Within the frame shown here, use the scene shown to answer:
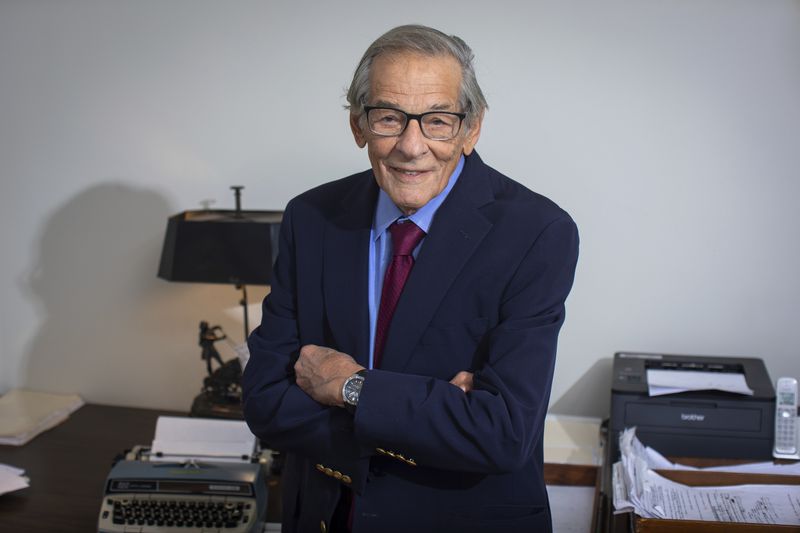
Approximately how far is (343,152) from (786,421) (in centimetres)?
140

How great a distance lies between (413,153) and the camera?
4.90 ft

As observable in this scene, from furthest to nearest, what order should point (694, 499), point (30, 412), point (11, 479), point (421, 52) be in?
point (30, 412), point (11, 479), point (694, 499), point (421, 52)

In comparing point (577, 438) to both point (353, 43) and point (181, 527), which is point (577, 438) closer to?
point (181, 527)

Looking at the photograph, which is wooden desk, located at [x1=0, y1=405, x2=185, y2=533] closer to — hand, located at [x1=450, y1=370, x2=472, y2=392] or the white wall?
the white wall

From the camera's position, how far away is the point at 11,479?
2.43 m

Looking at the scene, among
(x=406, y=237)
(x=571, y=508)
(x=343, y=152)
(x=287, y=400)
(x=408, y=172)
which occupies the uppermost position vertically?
(x=343, y=152)

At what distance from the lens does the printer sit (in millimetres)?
2268

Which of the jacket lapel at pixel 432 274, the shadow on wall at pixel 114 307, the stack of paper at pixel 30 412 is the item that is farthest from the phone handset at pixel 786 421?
the stack of paper at pixel 30 412

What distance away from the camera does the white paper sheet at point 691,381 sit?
228 cm

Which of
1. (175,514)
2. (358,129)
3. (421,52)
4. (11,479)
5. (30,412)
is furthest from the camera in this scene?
(30,412)

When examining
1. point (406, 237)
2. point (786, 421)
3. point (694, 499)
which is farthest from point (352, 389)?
point (786, 421)

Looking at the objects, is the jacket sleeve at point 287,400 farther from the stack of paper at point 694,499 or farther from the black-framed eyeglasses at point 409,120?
the stack of paper at point 694,499

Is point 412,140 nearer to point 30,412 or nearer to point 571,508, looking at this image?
point 571,508

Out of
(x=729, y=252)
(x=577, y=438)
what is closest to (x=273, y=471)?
(x=577, y=438)
